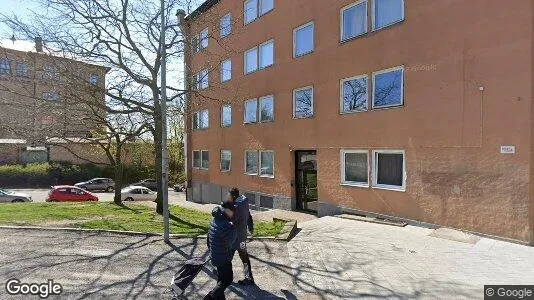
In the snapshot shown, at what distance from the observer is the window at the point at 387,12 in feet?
36.4

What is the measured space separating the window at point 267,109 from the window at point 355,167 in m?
4.82

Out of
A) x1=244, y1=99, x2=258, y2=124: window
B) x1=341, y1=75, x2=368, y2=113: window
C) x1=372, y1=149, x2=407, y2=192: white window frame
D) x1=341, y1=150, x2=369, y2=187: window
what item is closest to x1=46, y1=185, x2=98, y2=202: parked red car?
x1=244, y1=99, x2=258, y2=124: window

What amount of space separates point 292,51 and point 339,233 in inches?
339

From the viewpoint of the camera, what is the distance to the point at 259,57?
17797mm

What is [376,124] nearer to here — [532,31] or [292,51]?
[532,31]

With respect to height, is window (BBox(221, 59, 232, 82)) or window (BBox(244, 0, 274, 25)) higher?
window (BBox(244, 0, 274, 25))

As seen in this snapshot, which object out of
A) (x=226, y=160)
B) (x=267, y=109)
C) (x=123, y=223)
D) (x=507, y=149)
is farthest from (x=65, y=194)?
(x=507, y=149)

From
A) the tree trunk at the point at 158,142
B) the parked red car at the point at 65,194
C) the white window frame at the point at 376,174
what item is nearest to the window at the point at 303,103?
the white window frame at the point at 376,174

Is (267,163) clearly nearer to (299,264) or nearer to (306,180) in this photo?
(306,180)

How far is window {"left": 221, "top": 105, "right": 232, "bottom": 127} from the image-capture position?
2034cm

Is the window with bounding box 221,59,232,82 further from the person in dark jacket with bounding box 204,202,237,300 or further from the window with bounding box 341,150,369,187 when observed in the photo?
the person in dark jacket with bounding box 204,202,237,300

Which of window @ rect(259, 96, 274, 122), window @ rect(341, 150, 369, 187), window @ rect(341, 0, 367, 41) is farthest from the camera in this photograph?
window @ rect(259, 96, 274, 122)

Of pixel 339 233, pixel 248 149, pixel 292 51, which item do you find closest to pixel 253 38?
pixel 292 51

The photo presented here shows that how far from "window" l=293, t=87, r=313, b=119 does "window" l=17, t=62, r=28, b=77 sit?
9.63 m
